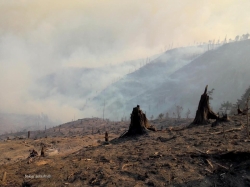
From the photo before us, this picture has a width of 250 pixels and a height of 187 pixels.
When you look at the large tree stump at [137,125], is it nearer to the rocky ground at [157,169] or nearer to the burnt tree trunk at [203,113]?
the burnt tree trunk at [203,113]

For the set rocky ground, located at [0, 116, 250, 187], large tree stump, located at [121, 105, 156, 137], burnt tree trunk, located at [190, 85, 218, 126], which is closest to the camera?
rocky ground, located at [0, 116, 250, 187]

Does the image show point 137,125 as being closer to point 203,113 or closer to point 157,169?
point 203,113

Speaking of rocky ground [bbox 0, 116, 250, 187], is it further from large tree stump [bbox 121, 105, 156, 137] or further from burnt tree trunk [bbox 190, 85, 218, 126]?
burnt tree trunk [bbox 190, 85, 218, 126]

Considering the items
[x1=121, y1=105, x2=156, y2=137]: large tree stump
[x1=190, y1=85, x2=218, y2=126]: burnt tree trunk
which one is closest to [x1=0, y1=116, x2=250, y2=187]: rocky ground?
[x1=121, y1=105, x2=156, y2=137]: large tree stump

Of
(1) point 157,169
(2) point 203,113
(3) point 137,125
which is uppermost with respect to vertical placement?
(2) point 203,113

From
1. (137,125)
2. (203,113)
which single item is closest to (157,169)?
(137,125)

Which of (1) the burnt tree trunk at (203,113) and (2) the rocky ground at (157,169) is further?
(1) the burnt tree trunk at (203,113)

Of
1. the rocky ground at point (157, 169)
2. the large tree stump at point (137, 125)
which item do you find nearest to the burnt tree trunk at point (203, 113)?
the large tree stump at point (137, 125)

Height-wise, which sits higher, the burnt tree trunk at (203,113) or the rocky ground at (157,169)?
the burnt tree trunk at (203,113)

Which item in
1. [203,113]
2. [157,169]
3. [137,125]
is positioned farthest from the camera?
[203,113]

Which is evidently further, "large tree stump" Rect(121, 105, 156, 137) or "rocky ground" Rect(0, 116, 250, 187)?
"large tree stump" Rect(121, 105, 156, 137)

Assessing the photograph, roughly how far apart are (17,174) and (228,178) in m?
9.47

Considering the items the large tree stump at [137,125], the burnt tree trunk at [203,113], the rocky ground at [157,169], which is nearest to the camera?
the rocky ground at [157,169]

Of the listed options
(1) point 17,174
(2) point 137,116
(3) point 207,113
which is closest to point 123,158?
(1) point 17,174
